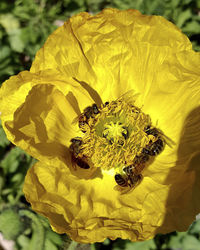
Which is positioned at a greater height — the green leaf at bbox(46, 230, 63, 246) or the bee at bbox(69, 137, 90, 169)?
the bee at bbox(69, 137, 90, 169)

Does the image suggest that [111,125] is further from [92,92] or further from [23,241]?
[23,241]

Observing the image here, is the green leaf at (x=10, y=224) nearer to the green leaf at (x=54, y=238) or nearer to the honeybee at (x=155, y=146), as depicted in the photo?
the green leaf at (x=54, y=238)

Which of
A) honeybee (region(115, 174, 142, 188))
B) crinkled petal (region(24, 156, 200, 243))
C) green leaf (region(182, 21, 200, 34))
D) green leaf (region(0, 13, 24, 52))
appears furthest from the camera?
green leaf (region(0, 13, 24, 52))

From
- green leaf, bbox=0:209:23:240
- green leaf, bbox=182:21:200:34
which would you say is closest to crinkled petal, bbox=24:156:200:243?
green leaf, bbox=0:209:23:240

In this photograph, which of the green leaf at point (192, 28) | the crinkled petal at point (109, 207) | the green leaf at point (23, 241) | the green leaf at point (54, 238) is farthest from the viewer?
the green leaf at point (192, 28)

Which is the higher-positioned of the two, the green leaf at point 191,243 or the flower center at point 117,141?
the flower center at point 117,141

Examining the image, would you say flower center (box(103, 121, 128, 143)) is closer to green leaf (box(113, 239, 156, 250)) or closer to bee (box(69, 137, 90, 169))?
bee (box(69, 137, 90, 169))

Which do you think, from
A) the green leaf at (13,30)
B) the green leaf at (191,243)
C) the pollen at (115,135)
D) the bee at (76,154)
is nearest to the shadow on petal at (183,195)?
the pollen at (115,135)

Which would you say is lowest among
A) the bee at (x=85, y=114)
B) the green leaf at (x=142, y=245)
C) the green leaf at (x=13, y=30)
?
the green leaf at (x=142, y=245)
